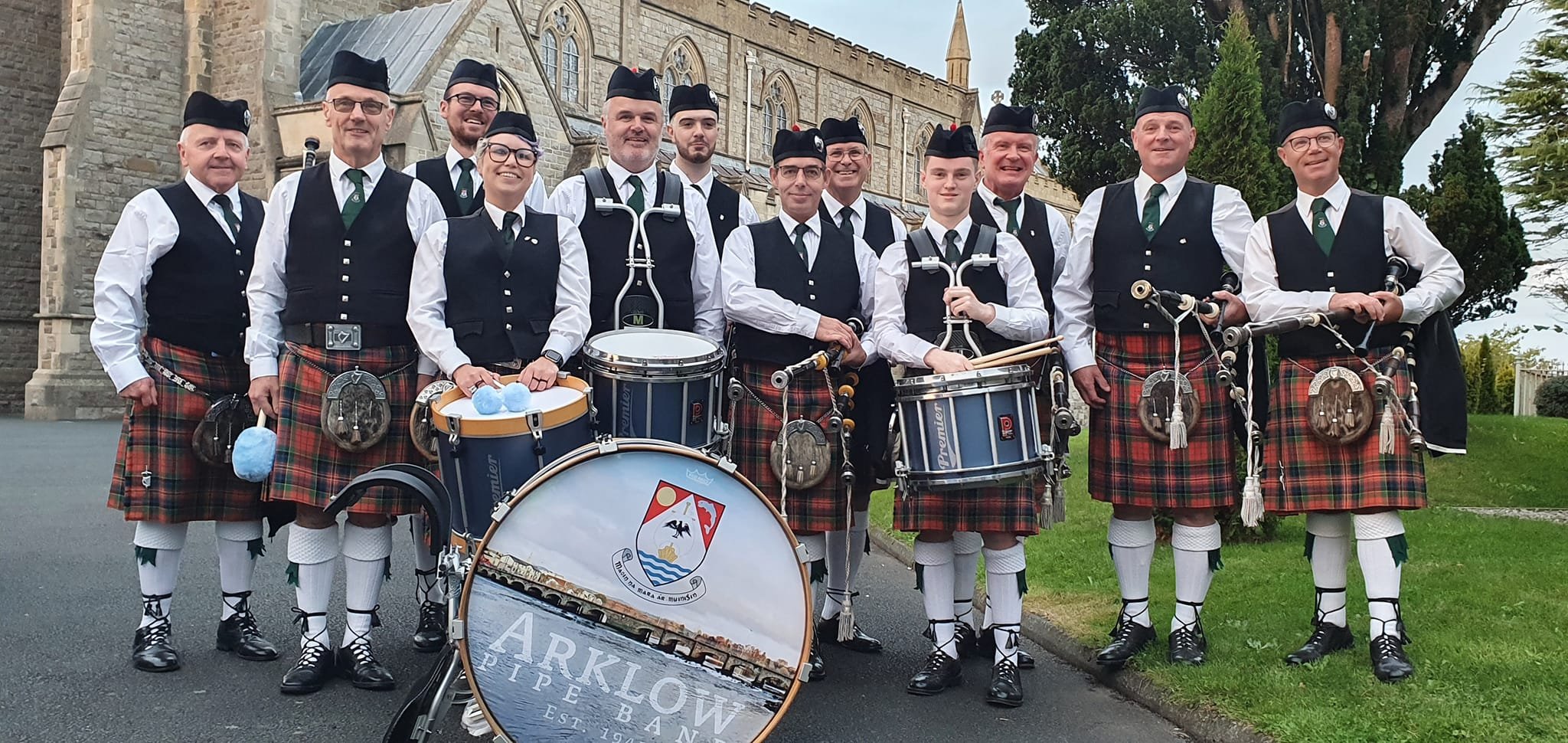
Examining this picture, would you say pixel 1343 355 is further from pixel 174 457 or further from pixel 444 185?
pixel 174 457

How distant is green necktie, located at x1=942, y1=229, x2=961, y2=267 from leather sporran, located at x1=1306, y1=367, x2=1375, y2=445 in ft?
4.34

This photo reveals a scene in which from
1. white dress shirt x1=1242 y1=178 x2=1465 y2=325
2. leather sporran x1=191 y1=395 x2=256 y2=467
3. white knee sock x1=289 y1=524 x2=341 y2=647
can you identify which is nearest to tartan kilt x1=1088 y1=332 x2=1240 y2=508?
white dress shirt x1=1242 y1=178 x2=1465 y2=325

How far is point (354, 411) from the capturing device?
4.13m

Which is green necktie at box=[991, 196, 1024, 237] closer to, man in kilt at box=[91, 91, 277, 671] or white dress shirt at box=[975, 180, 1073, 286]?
white dress shirt at box=[975, 180, 1073, 286]

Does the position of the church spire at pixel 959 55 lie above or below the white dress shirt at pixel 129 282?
above

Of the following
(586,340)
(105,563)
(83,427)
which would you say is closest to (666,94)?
(83,427)

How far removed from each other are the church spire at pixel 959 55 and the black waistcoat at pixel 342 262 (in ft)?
147

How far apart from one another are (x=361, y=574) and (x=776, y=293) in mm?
1789

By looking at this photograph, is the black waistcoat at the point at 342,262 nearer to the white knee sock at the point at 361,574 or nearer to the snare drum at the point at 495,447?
the white knee sock at the point at 361,574

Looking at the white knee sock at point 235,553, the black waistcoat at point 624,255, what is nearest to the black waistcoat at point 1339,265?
the black waistcoat at point 624,255

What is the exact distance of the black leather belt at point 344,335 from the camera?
4.19 m

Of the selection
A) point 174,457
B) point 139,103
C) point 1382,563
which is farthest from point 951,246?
point 139,103

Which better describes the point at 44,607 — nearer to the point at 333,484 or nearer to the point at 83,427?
the point at 333,484

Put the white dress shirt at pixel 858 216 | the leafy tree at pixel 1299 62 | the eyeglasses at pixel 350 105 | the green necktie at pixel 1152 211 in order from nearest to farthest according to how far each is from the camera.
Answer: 1. the eyeglasses at pixel 350 105
2. the green necktie at pixel 1152 211
3. the white dress shirt at pixel 858 216
4. the leafy tree at pixel 1299 62
